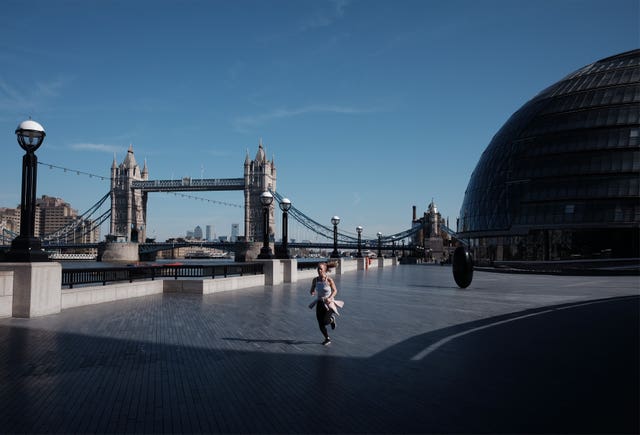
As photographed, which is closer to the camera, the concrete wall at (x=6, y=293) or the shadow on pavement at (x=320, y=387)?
the shadow on pavement at (x=320, y=387)

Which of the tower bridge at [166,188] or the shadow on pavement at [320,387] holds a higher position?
the tower bridge at [166,188]

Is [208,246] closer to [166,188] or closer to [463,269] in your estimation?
[166,188]

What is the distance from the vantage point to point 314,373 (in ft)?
24.9

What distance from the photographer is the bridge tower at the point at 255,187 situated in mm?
146450

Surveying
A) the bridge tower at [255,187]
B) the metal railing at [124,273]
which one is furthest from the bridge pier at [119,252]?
the metal railing at [124,273]

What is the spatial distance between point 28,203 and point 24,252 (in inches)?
55.1

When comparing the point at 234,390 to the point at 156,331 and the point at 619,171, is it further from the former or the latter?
the point at 619,171

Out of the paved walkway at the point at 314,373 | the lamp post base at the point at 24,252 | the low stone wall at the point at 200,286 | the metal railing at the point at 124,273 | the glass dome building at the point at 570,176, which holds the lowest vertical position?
the paved walkway at the point at 314,373

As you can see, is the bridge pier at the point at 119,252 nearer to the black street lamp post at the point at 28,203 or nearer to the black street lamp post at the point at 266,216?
the black street lamp post at the point at 266,216

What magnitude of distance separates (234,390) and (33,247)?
30.2 feet

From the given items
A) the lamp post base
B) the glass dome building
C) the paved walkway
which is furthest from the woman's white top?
the glass dome building

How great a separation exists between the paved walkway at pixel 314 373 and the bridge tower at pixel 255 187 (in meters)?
131

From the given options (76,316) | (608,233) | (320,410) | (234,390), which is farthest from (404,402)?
(608,233)

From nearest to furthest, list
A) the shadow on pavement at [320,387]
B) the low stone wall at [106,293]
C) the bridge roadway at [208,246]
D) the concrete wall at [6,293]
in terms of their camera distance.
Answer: the shadow on pavement at [320,387] → the concrete wall at [6,293] → the low stone wall at [106,293] → the bridge roadway at [208,246]
